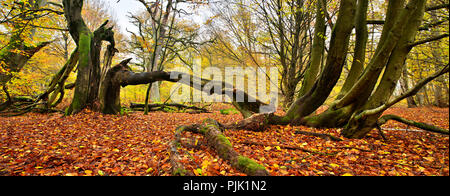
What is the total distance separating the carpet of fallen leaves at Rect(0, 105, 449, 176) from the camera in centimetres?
261

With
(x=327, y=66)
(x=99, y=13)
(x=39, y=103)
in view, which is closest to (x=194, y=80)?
(x=327, y=66)

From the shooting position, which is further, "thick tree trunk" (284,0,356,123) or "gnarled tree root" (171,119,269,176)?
"thick tree trunk" (284,0,356,123)

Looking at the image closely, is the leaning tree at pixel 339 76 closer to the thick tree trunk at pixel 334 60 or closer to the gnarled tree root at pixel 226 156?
the thick tree trunk at pixel 334 60

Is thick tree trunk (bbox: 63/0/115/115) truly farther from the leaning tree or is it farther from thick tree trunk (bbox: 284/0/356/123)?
thick tree trunk (bbox: 284/0/356/123)

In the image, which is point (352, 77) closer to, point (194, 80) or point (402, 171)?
point (402, 171)

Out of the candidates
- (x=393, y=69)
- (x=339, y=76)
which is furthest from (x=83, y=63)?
(x=393, y=69)

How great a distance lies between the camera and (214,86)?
22.7ft

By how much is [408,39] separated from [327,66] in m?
1.77

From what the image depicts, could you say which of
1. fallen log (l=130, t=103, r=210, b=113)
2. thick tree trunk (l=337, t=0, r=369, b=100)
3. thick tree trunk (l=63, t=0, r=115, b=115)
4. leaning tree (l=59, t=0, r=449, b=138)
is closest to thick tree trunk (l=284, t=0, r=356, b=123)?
leaning tree (l=59, t=0, r=449, b=138)

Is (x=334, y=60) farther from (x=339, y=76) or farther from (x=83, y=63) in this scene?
(x=83, y=63)

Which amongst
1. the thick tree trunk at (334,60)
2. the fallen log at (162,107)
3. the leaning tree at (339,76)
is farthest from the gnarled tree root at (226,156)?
the fallen log at (162,107)

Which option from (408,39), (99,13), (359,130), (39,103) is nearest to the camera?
(408,39)

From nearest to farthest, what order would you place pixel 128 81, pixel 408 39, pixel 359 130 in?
pixel 408 39, pixel 359 130, pixel 128 81

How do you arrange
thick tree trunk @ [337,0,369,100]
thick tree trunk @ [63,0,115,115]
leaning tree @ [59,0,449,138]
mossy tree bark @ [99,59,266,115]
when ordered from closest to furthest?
leaning tree @ [59,0,449,138], thick tree trunk @ [337,0,369,100], thick tree trunk @ [63,0,115,115], mossy tree bark @ [99,59,266,115]
